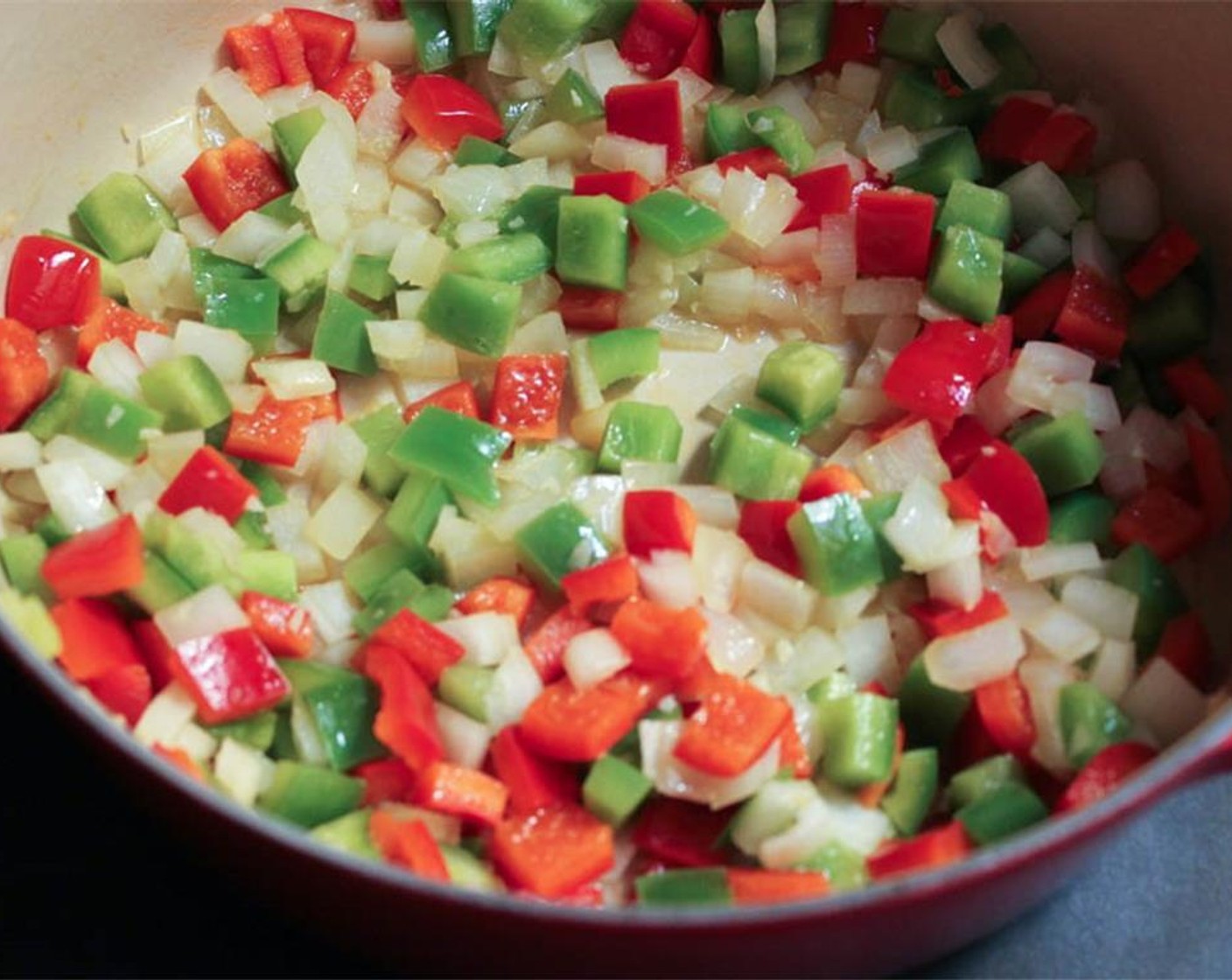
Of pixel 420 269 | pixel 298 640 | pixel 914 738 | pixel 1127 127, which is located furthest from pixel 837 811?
pixel 1127 127

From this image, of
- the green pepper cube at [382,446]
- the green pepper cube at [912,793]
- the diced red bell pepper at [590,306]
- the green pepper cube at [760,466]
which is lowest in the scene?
the green pepper cube at [912,793]

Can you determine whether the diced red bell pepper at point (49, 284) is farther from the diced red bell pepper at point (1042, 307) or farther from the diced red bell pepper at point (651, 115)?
the diced red bell pepper at point (1042, 307)

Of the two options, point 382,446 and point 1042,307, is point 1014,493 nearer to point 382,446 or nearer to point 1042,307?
point 1042,307

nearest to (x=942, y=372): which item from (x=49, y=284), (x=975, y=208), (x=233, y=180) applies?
(x=975, y=208)

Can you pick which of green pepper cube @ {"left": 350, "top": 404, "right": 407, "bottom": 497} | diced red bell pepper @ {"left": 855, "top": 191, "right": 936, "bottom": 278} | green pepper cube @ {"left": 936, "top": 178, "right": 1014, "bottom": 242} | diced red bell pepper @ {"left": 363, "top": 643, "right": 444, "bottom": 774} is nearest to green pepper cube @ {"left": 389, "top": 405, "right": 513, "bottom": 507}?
green pepper cube @ {"left": 350, "top": 404, "right": 407, "bottom": 497}

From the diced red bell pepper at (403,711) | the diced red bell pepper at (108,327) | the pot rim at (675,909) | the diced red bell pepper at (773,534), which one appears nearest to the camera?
the pot rim at (675,909)

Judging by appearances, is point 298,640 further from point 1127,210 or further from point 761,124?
point 1127,210

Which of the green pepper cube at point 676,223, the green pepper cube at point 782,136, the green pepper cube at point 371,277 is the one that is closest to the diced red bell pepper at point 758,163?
the green pepper cube at point 782,136
